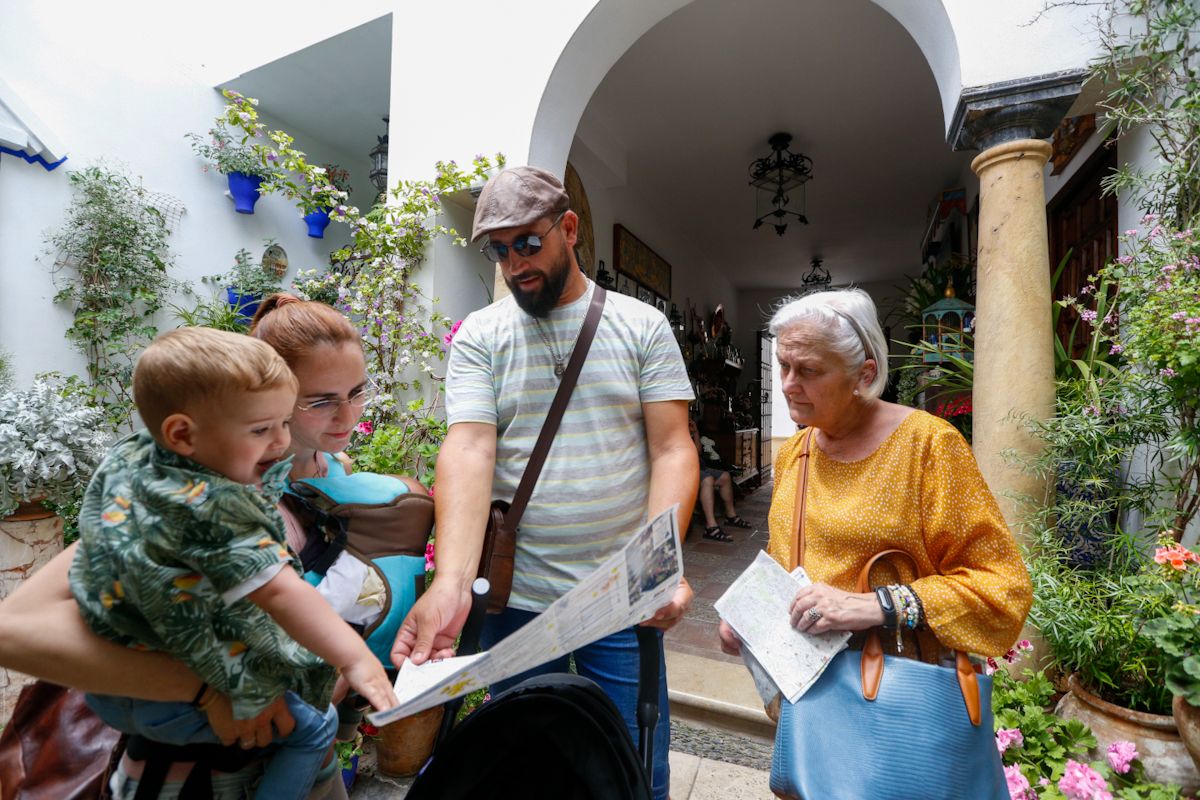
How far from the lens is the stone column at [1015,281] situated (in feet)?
7.67

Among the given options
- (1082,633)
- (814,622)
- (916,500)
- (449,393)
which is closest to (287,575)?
(449,393)

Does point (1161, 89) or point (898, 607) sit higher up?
point (1161, 89)

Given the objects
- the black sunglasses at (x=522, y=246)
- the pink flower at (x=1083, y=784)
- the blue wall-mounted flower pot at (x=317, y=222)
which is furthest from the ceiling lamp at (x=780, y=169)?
the black sunglasses at (x=522, y=246)

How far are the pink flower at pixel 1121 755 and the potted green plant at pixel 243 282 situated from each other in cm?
572

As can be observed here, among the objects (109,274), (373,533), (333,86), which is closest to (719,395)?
(333,86)

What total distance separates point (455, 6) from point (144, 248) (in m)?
2.93

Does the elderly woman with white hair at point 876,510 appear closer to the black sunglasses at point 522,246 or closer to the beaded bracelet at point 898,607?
the beaded bracelet at point 898,607

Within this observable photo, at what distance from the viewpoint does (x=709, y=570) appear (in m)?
4.58

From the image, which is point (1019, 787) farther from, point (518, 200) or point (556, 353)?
point (518, 200)

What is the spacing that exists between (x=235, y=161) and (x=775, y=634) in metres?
5.50

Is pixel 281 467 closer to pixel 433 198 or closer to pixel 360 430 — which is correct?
pixel 360 430

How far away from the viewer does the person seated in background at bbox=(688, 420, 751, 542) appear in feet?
18.5

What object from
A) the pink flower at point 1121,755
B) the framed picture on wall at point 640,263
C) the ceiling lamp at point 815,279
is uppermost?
the ceiling lamp at point 815,279

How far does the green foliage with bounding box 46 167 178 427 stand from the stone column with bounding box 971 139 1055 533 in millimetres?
5313
